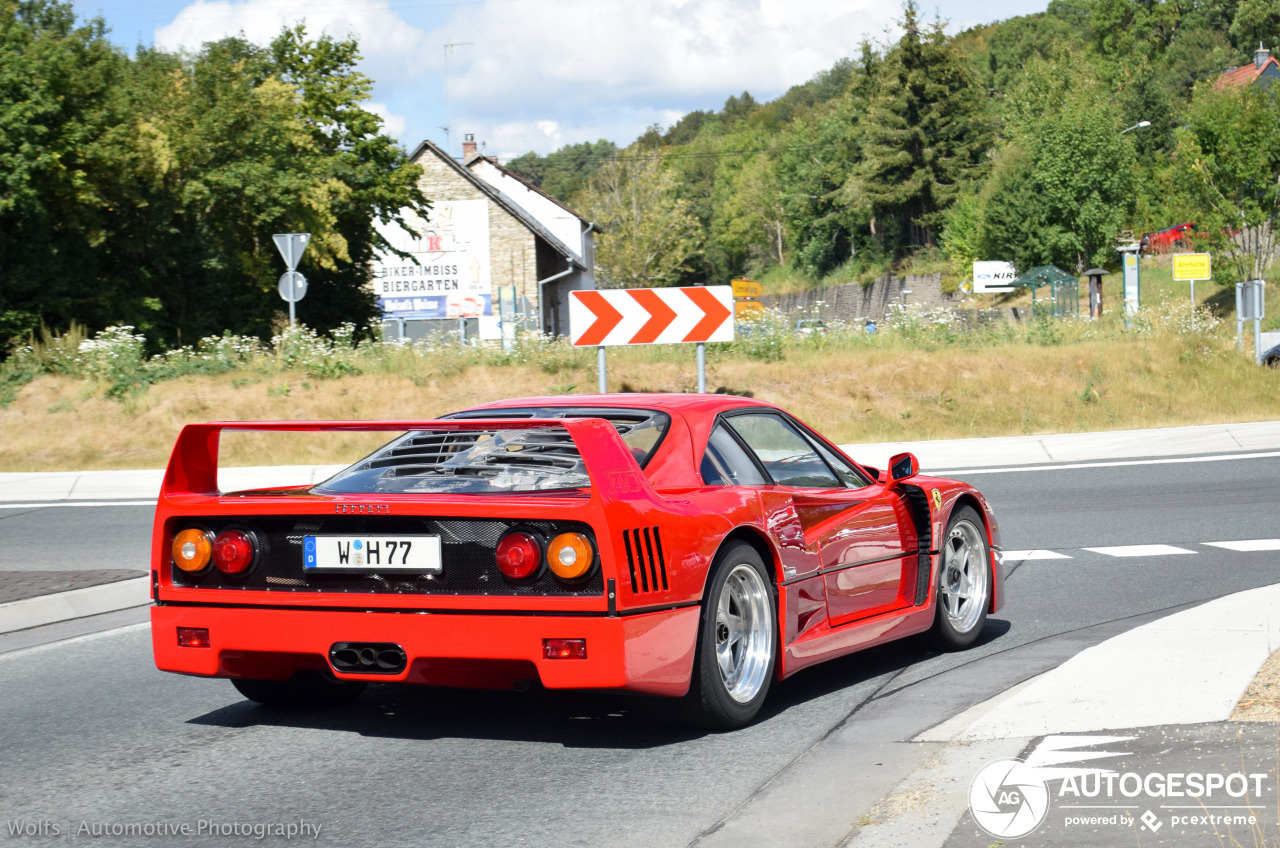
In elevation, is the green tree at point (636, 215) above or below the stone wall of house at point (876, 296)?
above

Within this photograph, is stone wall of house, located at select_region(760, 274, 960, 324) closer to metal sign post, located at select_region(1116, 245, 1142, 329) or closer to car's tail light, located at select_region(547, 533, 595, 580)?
metal sign post, located at select_region(1116, 245, 1142, 329)

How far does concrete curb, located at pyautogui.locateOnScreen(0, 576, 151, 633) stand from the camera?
7668 mm

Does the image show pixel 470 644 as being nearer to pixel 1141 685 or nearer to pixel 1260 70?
pixel 1141 685

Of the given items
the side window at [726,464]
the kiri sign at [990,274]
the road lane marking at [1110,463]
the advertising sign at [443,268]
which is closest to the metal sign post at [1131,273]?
the road lane marking at [1110,463]

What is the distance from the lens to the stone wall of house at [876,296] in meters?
74.4

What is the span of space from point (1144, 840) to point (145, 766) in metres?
3.44

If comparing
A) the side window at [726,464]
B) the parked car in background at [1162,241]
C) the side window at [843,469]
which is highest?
the parked car in background at [1162,241]

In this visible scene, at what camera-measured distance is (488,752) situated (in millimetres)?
4828

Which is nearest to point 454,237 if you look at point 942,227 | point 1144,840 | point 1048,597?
point 942,227

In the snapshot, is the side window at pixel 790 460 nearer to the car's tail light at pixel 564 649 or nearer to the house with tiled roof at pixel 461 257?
the car's tail light at pixel 564 649

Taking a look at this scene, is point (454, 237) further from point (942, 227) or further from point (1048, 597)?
point (1048, 597)

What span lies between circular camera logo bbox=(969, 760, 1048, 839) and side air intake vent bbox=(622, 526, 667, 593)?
1.25 metres

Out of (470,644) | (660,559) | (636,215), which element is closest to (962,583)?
(660,559)

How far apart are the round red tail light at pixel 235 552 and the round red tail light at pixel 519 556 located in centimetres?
103
